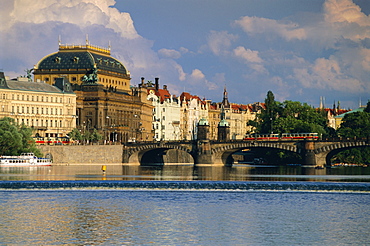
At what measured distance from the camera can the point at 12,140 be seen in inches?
→ 6673

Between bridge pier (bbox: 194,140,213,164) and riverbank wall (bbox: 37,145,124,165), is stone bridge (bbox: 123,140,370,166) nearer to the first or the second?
bridge pier (bbox: 194,140,213,164)

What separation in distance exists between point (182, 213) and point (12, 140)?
9688 cm

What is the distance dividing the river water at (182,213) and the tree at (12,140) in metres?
66.1

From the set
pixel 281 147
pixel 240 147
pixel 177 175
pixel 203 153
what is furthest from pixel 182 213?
pixel 203 153

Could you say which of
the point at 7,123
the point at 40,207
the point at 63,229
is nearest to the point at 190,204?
the point at 40,207

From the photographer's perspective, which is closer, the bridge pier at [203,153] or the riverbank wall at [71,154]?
the riverbank wall at [71,154]

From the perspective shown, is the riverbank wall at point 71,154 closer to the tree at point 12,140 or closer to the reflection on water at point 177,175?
the tree at point 12,140

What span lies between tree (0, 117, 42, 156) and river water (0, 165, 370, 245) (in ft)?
217

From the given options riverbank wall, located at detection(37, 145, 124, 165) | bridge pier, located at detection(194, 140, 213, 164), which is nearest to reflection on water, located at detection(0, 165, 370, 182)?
riverbank wall, located at detection(37, 145, 124, 165)

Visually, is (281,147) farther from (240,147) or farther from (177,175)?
(177,175)

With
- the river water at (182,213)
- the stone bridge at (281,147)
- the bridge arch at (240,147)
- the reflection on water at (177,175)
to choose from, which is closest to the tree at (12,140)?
the reflection on water at (177,175)

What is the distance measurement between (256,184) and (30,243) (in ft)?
157

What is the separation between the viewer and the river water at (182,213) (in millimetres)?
64625

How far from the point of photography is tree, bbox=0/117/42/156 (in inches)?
6649
